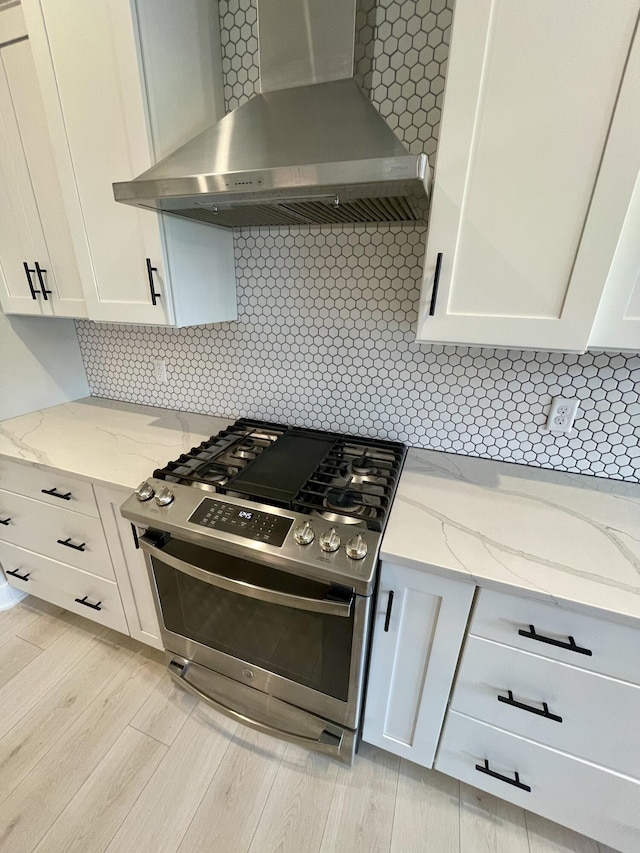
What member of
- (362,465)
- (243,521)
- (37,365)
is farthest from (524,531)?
(37,365)

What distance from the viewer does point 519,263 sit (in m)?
0.89

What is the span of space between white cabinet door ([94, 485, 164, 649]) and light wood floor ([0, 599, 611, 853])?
269 mm

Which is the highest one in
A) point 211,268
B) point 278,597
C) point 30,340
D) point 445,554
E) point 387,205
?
point 387,205

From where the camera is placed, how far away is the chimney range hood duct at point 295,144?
84 cm

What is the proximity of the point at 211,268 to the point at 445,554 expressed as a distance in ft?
4.14

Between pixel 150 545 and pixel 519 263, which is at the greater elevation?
pixel 519 263

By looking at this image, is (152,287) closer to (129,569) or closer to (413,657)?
(129,569)

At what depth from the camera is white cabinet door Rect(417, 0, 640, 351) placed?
739mm

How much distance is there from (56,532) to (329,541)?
1264 mm

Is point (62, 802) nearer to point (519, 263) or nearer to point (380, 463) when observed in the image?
point (380, 463)

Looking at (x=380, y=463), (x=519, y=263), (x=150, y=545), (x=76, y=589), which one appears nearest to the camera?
(x=519, y=263)

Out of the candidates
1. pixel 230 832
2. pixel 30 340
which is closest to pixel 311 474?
pixel 230 832

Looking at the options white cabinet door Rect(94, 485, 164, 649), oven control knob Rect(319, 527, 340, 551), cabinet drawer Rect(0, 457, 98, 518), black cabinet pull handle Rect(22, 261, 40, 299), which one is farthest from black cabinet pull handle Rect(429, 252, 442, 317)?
black cabinet pull handle Rect(22, 261, 40, 299)

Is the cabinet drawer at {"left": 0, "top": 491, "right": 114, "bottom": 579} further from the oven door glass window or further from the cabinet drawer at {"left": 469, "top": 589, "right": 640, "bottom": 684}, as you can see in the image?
the cabinet drawer at {"left": 469, "top": 589, "right": 640, "bottom": 684}
